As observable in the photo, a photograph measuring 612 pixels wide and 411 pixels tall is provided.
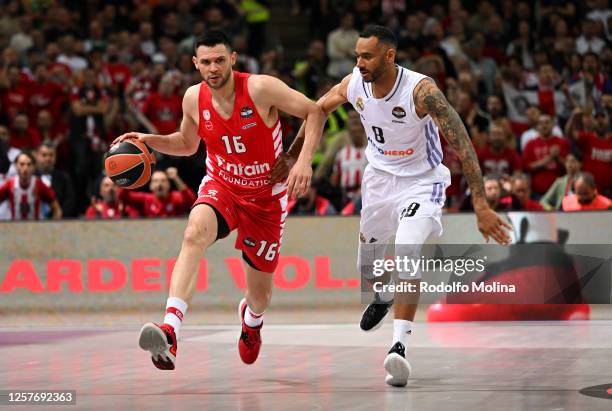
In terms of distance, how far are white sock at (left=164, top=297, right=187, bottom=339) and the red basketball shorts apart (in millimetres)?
954

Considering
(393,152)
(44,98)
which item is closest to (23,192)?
(44,98)

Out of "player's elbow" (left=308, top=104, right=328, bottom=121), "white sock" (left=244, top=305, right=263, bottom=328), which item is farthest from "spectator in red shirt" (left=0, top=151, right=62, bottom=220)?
"player's elbow" (left=308, top=104, right=328, bottom=121)

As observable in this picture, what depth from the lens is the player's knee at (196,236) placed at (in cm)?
799

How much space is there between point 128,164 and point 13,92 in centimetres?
900

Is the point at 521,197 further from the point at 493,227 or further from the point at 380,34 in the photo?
the point at 493,227

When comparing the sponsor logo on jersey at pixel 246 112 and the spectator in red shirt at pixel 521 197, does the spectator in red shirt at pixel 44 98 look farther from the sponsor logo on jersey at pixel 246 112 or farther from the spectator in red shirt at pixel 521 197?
the sponsor logo on jersey at pixel 246 112

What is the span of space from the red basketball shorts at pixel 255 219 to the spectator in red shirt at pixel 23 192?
227 inches

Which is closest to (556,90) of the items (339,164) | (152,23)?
(339,164)

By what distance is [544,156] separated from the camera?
15398 millimetres

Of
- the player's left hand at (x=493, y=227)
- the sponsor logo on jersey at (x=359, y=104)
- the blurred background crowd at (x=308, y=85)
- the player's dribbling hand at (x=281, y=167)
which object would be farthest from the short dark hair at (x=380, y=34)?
the blurred background crowd at (x=308, y=85)

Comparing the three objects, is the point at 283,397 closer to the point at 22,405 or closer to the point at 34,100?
the point at 22,405

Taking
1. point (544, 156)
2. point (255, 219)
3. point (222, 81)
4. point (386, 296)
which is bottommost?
point (544, 156)

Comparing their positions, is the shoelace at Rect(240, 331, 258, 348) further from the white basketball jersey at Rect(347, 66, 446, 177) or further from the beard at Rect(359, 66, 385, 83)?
the beard at Rect(359, 66, 385, 83)

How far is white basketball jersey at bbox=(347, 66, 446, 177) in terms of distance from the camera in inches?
332
